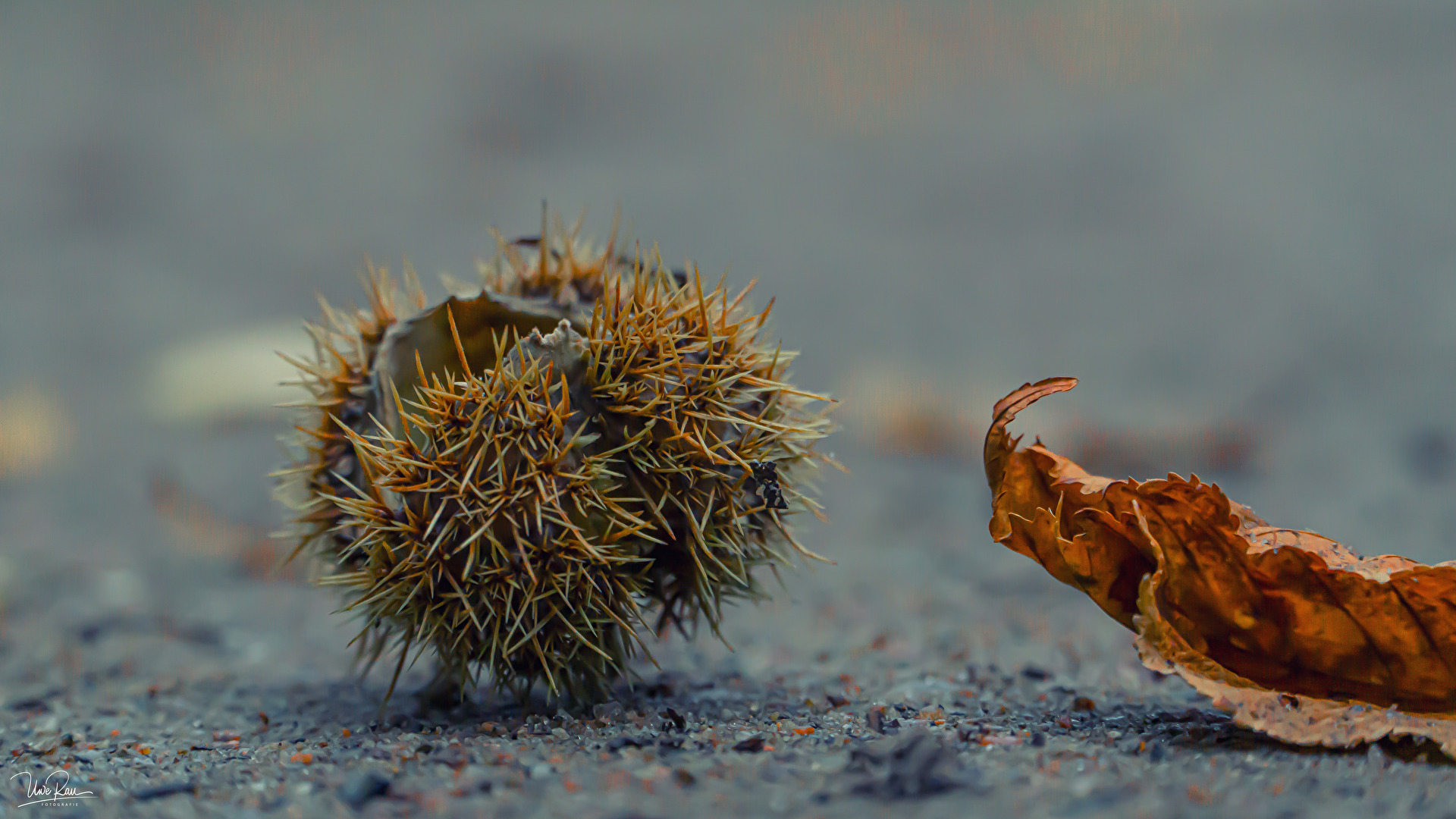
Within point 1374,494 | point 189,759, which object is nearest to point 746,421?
point 189,759

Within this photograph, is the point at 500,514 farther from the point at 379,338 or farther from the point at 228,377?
the point at 228,377

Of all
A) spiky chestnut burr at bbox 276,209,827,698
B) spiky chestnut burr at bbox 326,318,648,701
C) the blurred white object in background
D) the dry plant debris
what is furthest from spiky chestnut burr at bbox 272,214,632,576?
the blurred white object in background

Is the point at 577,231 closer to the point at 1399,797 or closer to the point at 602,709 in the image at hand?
the point at 602,709

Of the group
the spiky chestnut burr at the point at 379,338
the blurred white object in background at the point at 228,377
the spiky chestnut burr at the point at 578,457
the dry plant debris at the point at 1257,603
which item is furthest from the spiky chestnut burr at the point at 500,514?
the blurred white object in background at the point at 228,377

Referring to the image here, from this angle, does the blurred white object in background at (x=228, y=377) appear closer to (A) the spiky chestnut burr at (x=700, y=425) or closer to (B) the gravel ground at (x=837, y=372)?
(B) the gravel ground at (x=837, y=372)

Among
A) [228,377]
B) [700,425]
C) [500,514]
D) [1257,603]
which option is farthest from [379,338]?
[228,377]

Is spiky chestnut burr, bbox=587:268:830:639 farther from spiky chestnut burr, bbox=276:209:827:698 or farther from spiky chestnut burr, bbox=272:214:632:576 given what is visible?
spiky chestnut burr, bbox=272:214:632:576
